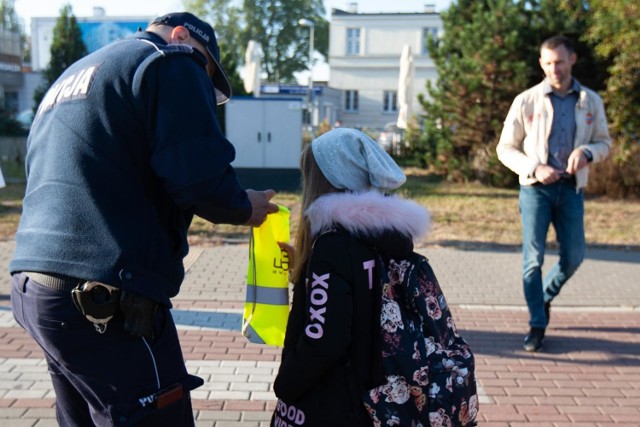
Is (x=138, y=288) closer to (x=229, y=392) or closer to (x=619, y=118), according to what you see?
(x=229, y=392)

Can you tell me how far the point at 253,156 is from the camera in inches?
566

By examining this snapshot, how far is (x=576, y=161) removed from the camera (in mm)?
4336

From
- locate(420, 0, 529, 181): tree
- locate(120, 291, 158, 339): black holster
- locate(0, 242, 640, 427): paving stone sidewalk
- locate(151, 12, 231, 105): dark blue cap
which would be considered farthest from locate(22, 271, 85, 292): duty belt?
locate(420, 0, 529, 181): tree

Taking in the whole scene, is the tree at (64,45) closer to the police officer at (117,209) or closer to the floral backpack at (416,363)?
the police officer at (117,209)

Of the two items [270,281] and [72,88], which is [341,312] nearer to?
[270,281]

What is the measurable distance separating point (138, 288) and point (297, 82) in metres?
59.5

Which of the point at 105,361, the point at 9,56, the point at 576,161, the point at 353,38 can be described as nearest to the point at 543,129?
the point at 576,161

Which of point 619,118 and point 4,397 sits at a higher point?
point 619,118

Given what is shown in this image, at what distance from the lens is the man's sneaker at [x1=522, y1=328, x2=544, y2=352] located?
460 cm

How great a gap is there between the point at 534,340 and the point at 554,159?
126 centimetres

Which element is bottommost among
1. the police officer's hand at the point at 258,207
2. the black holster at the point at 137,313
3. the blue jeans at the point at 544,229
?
the blue jeans at the point at 544,229

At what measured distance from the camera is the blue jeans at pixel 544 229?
4500mm

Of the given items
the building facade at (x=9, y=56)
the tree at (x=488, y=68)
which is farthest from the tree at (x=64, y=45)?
the tree at (x=488, y=68)

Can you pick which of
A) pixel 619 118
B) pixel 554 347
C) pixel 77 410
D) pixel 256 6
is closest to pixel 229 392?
pixel 77 410
